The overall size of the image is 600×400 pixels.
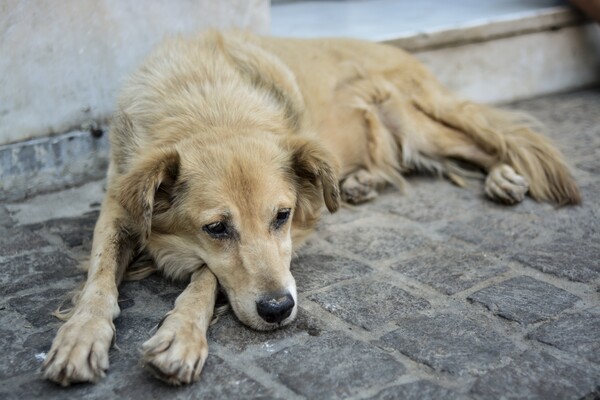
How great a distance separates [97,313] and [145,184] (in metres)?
0.60

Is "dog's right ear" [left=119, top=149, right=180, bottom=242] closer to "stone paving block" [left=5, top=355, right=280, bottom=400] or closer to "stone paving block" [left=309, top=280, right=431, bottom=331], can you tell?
"stone paving block" [left=5, top=355, right=280, bottom=400]

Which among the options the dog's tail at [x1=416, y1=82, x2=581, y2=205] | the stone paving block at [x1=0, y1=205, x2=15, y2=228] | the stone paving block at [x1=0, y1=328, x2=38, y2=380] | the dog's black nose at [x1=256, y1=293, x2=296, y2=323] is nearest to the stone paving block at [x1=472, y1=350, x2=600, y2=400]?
the dog's black nose at [x1=256, y1=293, x2=296, y2=323]

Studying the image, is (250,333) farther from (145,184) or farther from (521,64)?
(521,64)

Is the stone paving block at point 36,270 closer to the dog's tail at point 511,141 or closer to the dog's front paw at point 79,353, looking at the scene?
the dog's front paw at point 79,353

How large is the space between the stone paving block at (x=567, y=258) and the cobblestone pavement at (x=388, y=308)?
1 centimetres

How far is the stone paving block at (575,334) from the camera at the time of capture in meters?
3.11

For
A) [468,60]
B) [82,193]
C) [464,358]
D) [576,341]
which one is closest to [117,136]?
[82,193]

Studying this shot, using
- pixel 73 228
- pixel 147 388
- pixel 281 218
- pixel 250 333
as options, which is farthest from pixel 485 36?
pixel 147 388

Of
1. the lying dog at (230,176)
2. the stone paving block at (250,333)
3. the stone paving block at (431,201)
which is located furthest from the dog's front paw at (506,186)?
the stone paving block at (250,333)

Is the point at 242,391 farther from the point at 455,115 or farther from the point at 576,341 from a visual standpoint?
the point at 455,115

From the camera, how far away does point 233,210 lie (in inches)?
133

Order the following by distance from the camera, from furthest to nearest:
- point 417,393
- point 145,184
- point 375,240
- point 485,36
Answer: point 485,36 → point 375,240 → point 145,184 → point 417,393

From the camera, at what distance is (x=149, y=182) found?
3.37 metres

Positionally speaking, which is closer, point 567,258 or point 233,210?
point 233,210
